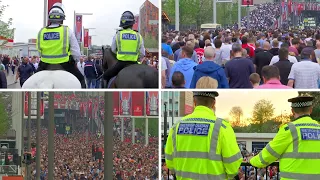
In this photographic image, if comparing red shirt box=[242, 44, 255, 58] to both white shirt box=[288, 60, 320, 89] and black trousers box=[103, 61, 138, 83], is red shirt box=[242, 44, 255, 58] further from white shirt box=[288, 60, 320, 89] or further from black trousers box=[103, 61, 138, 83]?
black trousers box=[103, 61, 138, 83]

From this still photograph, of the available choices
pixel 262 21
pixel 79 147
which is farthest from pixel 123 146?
pixel 262 21

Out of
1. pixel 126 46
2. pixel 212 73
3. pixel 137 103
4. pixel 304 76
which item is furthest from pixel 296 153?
pixel 137 103

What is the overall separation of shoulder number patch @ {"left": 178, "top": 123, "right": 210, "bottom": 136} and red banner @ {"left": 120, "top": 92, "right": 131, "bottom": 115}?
592 cm

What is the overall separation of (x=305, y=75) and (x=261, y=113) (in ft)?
5.96

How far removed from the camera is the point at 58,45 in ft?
27.7

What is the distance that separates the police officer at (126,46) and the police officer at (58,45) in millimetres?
564

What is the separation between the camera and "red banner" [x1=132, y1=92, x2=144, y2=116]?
11164 mm

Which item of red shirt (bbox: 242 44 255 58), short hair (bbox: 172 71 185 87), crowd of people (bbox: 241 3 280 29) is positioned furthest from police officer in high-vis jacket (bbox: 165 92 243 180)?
crowd of people (bbox: 241 3 280 29)

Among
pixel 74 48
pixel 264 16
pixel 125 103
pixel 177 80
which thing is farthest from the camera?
pixel 264 16

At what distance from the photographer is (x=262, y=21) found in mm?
83812

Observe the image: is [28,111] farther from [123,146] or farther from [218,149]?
[218,149]

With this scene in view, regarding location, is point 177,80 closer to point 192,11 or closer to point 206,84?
point 206,84

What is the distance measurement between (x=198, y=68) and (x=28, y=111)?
33.7 feet

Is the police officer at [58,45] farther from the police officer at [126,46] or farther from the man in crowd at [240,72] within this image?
the man in crowd at [240,72]
